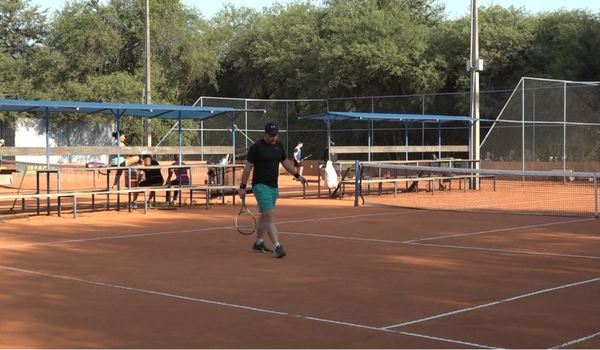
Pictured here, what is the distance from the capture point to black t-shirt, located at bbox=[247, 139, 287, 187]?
11.9 metres

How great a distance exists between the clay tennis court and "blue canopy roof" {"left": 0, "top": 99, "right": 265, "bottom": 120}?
135 inches

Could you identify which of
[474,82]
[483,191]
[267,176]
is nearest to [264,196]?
[267,176]

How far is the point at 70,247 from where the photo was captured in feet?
43.8

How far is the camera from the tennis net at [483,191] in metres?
20.1

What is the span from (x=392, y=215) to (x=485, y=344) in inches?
491

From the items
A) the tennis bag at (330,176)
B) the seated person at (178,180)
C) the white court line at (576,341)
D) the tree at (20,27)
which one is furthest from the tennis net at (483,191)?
the tree at (20,27)

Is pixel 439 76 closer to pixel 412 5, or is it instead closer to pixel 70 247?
pixel 412 5

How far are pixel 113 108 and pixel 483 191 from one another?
13.7m

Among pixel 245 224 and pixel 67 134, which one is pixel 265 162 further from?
pixel 67 134

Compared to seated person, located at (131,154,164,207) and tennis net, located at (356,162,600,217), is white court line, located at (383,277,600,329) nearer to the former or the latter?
tennis net, located at (356,162,600,217)

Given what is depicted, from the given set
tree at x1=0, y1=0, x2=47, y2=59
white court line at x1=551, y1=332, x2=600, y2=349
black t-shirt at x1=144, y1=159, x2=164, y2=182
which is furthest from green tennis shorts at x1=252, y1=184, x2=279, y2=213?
tree at x1=0, y1=0, x2=47, y2=59

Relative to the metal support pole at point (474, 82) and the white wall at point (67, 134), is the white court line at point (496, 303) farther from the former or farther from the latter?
the white wall at point (67, 134)

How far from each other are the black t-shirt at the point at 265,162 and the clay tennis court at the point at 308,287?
110cm

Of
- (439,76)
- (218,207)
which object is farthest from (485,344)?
(439,76)
